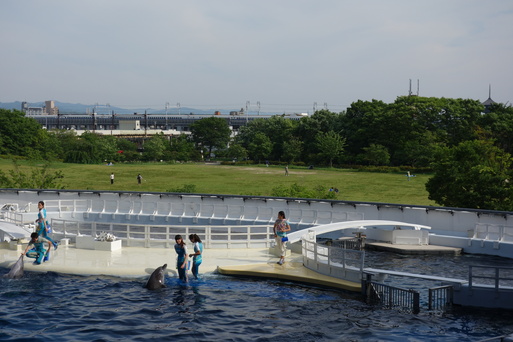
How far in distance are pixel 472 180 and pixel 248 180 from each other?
156 feet

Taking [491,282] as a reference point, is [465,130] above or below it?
above

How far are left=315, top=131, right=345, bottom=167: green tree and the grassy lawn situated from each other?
6.53 meters

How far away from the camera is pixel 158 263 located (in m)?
27.4

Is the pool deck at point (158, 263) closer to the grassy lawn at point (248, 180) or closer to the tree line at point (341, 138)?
the grassy lawn at point (248, 180)

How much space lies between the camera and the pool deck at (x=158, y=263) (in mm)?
25891

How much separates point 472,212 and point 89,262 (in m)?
21.6

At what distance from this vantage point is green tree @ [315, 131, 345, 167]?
116625 mm

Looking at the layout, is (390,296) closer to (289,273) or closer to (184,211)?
(289,273)

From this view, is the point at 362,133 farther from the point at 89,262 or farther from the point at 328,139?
the point at 89,262

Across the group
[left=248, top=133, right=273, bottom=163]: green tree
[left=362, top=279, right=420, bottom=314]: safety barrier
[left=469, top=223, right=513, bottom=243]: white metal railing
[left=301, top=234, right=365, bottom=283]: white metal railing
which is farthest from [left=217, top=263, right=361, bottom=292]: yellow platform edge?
[left=248, top=133, right=273, bottom=163]: green tree

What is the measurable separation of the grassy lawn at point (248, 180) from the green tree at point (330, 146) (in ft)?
21.4

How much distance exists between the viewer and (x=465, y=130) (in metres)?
108

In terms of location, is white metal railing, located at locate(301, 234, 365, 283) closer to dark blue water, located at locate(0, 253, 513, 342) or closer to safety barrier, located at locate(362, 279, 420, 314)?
safety barrier, located at locate(362, 279, 420, 314)

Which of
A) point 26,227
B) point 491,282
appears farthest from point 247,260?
point 26,227
